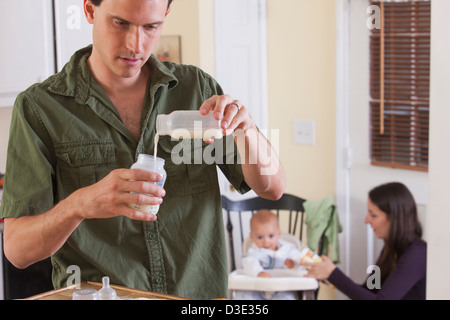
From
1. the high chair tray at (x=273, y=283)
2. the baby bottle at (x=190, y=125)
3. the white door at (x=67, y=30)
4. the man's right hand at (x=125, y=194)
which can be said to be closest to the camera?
the man's right hand at (x=125, y=194)

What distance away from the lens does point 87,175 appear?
1.37 meters

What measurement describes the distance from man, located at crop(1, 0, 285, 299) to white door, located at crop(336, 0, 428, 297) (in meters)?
1.46

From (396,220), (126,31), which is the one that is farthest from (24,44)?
(396,220)

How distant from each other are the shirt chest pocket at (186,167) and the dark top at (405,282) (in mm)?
1249

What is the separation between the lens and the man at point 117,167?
127 centimetres

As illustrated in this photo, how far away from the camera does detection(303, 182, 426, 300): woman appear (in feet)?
8.00

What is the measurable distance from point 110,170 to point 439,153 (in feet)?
2.86

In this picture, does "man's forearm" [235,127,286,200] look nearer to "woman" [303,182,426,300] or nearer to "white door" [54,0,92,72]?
"white door" [54,0,92,72]

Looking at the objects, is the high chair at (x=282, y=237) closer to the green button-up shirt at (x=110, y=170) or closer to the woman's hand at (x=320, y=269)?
Result: the woman's hand at (x=320, y=269)

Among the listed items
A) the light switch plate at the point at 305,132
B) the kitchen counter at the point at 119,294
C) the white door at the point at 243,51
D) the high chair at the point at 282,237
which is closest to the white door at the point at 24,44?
the white door at the point at 243,51

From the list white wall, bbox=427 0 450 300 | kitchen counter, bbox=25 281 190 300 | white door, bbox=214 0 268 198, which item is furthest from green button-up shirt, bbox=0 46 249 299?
white door, bbox=214 0 268 198

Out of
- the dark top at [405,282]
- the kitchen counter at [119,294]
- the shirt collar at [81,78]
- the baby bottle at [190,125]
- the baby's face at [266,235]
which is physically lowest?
the dark top at [405,282]

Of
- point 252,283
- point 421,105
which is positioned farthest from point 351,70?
point 252,283

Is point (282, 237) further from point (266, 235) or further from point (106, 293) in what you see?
point (106, 293)
